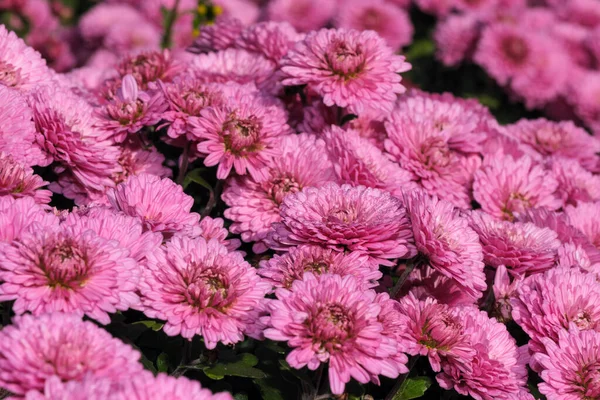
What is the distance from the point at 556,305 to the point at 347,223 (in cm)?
65

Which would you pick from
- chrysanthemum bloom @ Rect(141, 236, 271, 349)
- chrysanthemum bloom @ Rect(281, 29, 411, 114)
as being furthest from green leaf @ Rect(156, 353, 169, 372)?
chrysanthemum bloom @ Rect(281, 29, 411, 114)

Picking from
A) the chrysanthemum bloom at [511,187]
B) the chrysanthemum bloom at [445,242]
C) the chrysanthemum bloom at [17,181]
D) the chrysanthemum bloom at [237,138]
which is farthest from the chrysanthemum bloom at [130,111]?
the chrysanthemum bloom at [511,187]

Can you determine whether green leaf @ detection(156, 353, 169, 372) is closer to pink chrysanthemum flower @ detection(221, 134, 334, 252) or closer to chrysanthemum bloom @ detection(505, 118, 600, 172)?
pink chrysanthemum flower @ detection(221, 134, 334, 252)

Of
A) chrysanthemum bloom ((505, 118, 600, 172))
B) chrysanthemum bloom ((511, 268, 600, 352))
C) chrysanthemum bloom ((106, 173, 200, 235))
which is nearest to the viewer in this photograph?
chrysanthemum bloom ((106, 173, 200, 235))

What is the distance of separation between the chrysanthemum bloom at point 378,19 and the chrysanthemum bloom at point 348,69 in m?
2.65

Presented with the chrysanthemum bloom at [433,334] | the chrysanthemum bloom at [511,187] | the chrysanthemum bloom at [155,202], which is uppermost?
the chrysanthemum bloom at [155,202]

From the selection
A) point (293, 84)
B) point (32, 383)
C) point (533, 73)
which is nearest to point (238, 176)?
point (293, 84)

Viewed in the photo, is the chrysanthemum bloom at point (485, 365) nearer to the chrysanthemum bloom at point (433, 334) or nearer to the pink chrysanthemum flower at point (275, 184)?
the chrysanthemum bloom at point (433, 334)

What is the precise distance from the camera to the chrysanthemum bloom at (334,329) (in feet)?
5.56

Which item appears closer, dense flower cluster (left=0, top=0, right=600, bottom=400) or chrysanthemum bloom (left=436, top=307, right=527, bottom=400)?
dense flower cluster (left=0, top=0, right=600, bottom=400)

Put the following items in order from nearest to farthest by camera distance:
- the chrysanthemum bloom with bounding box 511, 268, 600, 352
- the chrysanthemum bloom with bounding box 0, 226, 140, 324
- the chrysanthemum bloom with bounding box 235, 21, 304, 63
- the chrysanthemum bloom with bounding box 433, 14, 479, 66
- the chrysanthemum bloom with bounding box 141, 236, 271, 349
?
the chrysanthemum bloom with bounding box 0, 226, 140, 324
the chrysanthemum bloom with bounding box 141, 236, 271, 349
the chrysanthemum bloom with bounding box 511, 268, 600, 352
the chrysanthemum bloom with bounding box 235, 21, 304, 63
the chrysanthemum bloom with bounding box 433, 14, 479, 66

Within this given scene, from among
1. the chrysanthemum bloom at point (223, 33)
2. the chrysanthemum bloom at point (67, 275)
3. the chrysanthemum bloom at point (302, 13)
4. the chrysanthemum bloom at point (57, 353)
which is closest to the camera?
the chrysanthemum bloom at point (57, 353)

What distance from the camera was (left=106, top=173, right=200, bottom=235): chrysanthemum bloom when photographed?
203cm

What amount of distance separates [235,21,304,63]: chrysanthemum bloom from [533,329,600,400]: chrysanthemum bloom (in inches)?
58.5
